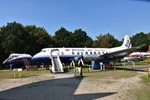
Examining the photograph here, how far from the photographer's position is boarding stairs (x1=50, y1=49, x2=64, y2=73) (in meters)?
26.2

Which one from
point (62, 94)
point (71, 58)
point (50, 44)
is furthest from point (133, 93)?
point (50, 44)

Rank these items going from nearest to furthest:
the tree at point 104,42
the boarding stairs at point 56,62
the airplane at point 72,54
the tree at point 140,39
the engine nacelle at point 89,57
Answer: the boarding stairs at point 56,62
the airplane at point 72,54
the engine nacelle at point 89,57
the tree at point 104,42
the tree at point 140,39

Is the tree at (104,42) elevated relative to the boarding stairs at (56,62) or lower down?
elevated

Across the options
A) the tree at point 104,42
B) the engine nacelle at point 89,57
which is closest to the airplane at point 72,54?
the engine nacelle at point 89,57

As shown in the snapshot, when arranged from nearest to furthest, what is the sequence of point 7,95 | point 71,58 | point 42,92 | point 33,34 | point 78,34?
1. point 7,95
2. point 42,92
3. point 71,58
4. point 33,34
5. point 78,34

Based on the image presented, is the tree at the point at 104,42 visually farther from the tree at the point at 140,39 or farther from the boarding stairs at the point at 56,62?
the boarding stairs at the point at 56,62

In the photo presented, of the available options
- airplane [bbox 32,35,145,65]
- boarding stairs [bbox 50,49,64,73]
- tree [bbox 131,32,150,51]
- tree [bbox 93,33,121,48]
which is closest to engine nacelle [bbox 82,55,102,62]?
airplane [bbox 32,35,145,65]

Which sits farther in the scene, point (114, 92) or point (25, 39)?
point (25, 39)

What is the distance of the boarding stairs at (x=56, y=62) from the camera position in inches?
1031

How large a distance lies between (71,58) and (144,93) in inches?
854

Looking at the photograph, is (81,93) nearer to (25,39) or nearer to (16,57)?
(16,57)

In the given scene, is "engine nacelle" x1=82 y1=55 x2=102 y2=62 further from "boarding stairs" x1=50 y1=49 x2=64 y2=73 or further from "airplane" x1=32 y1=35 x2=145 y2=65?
"boarding stairs" x1=50 y1=49 x2=64 y2=73

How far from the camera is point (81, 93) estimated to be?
12484mm

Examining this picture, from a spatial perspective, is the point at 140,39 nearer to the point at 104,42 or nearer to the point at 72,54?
the point at 104,42
